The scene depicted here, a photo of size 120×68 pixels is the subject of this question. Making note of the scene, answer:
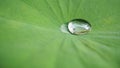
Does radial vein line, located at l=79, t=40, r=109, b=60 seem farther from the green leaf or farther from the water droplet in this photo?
the water droplet

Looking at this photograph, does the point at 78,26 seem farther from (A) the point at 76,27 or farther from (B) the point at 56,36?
(B) the point at 56,36

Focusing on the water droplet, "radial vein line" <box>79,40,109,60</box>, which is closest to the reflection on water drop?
the water droplet

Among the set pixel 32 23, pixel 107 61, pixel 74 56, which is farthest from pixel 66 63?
pixel 32 23

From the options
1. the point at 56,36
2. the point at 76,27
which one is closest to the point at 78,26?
the point at 76,27

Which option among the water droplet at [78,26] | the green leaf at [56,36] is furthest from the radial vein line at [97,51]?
the water droplet at [78,26]

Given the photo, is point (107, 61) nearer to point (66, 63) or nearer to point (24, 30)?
point (66, 63)

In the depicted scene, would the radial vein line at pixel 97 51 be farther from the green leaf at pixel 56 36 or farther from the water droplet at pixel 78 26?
the water droplet at pixel 78 26

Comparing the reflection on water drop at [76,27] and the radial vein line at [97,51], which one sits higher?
the reflection on water drop at [76,27]
